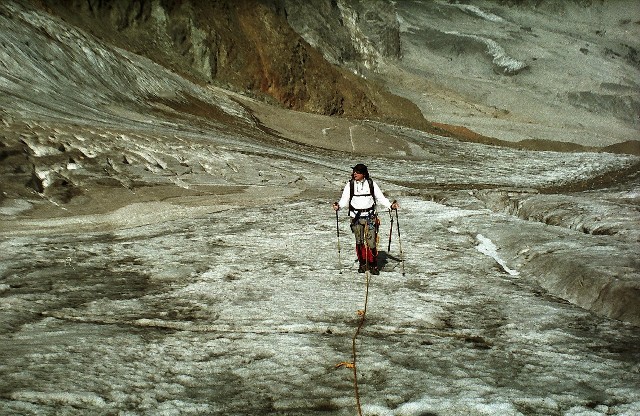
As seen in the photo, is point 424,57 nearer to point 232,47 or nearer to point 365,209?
point 232,47

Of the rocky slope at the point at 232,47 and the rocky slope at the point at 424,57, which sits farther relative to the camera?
the rocky slope at the point at 424,57

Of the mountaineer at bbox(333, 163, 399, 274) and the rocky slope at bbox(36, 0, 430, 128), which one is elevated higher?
the rocky slope at bbox(36, 0, 430, 128)

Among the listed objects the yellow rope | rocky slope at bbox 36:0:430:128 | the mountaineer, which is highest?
rocky slope at bbox 36:0:430:128

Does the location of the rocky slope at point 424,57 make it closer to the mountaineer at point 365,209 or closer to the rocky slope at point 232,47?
the rocky slope at point 232,47

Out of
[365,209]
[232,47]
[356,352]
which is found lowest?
[356,352]

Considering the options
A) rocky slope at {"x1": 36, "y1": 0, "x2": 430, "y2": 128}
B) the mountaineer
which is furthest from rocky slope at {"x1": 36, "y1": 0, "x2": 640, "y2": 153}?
the mountaineer

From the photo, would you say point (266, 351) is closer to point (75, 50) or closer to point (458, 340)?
point (458, 340)

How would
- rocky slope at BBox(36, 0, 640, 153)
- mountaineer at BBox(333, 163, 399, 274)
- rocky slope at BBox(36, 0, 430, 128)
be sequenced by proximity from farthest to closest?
rocky slope at BBox(36, 0, 640, 153), rocky slope at BBox(36, 0, 430, 128), mountaineer at BBox(333, 163, 399, 274)

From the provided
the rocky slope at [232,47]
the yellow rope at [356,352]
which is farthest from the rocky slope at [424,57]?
the yellow rope at [356,352]

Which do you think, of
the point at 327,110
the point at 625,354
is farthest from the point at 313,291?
the point at 327,110

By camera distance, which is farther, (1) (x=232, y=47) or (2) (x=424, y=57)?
(2) (x=424, y=57)

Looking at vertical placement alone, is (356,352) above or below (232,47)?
below

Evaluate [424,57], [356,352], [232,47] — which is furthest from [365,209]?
[424,57]

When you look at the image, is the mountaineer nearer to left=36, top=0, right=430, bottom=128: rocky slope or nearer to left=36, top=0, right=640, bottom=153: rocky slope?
left=36, top=0, right=640, bottom=153: rocky slope
